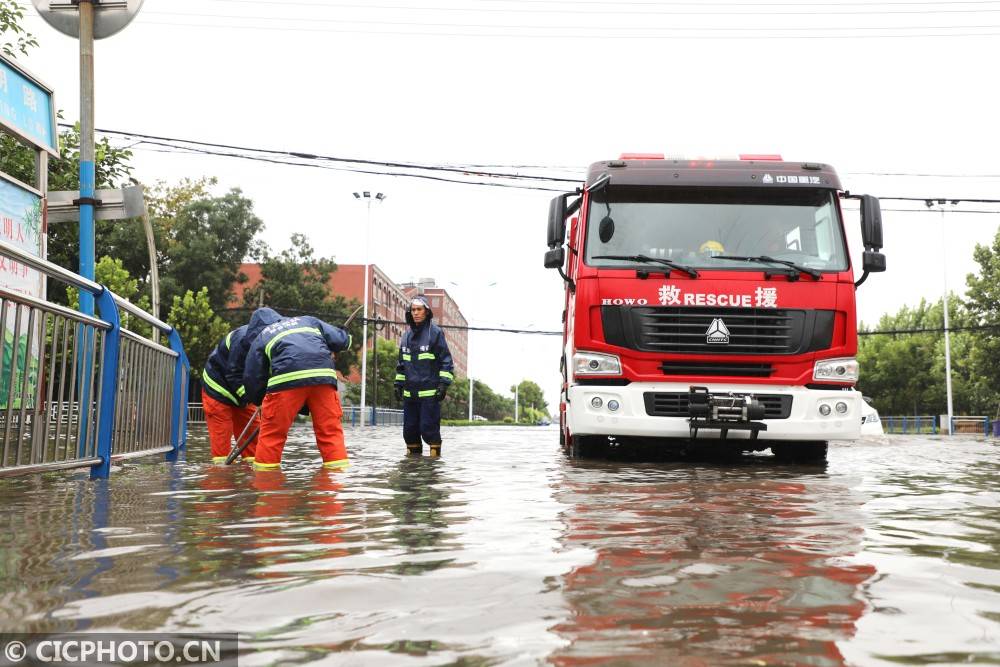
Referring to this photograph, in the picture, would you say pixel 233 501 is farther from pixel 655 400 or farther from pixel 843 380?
pixel 843 380

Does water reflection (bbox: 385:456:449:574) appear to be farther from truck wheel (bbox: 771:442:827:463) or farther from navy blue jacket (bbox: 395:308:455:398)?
truck wheel (bbox: 771:442:827:463)

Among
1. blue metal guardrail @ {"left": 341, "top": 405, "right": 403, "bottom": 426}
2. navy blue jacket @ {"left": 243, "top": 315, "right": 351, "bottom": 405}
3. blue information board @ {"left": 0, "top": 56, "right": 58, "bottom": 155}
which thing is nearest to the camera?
navy blue jacket @ {"left": 243, "top": 315, "right": 351, "bottom": 405}

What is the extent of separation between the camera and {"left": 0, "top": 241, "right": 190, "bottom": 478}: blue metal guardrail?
5277 millimetres

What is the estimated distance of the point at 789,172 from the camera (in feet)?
29.6

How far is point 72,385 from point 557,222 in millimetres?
4703

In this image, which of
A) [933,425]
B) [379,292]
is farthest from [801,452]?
[379,292]

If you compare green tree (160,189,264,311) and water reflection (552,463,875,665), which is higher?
green tree (160,189,264,311)

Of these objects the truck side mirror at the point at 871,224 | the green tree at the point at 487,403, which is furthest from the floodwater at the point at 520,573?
the green tree at the point at 487,403

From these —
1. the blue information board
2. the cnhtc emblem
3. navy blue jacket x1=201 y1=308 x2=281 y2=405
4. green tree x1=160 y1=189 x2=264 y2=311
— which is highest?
green tree x1=160 y1=189 x2=264 y2=311

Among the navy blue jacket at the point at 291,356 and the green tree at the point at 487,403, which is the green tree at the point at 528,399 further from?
the navy blue jacket at the point at 291,356

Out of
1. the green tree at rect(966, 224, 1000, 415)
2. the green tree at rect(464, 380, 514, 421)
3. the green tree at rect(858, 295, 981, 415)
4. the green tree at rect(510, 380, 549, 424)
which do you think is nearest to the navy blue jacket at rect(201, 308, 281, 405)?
the green tree at rect(966, 224, 1000, 415)

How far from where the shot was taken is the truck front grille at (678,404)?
28.1 feet

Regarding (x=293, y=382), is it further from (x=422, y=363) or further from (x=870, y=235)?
(x=870, y=235)

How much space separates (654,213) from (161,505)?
218 inches
